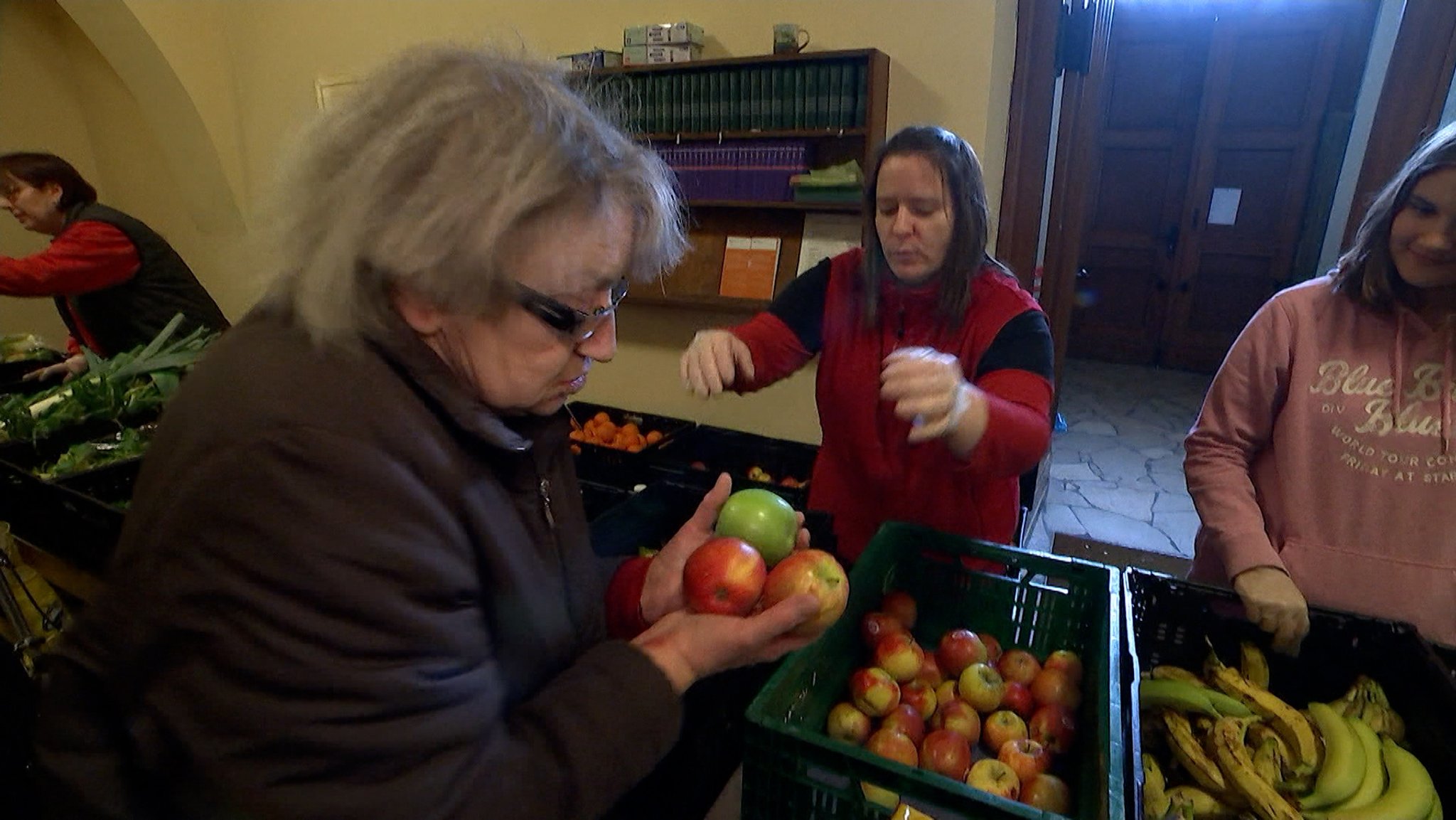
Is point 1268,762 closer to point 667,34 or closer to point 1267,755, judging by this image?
point 1267,755

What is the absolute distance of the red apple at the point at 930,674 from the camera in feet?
3.68

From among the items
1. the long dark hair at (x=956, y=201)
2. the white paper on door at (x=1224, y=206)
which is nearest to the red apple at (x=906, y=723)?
the long dark hair at (x=956, y=201)

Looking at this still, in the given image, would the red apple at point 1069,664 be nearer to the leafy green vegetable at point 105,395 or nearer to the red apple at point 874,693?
the red apple at point 874,693

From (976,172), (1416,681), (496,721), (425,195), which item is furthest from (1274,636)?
(425,195)

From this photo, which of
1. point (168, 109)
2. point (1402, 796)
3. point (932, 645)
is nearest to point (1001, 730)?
point (932, 645)

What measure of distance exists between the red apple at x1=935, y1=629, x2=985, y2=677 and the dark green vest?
306cm

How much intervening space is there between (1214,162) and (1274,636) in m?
5.69

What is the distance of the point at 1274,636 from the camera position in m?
1.11

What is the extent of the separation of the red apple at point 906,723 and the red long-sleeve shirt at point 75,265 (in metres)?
3.10

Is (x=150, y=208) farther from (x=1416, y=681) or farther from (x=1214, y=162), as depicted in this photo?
(x=1214, y=162)

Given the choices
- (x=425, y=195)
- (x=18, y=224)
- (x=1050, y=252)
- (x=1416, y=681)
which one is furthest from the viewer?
(x=18, y=224)

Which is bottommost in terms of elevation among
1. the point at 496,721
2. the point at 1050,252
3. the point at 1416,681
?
the point at 1416,681

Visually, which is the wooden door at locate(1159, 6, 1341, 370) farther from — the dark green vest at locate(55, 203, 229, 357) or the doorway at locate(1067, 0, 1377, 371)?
the dark green vest at locate(55, 203, 229, 357)

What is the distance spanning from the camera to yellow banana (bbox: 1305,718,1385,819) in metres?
0.93
